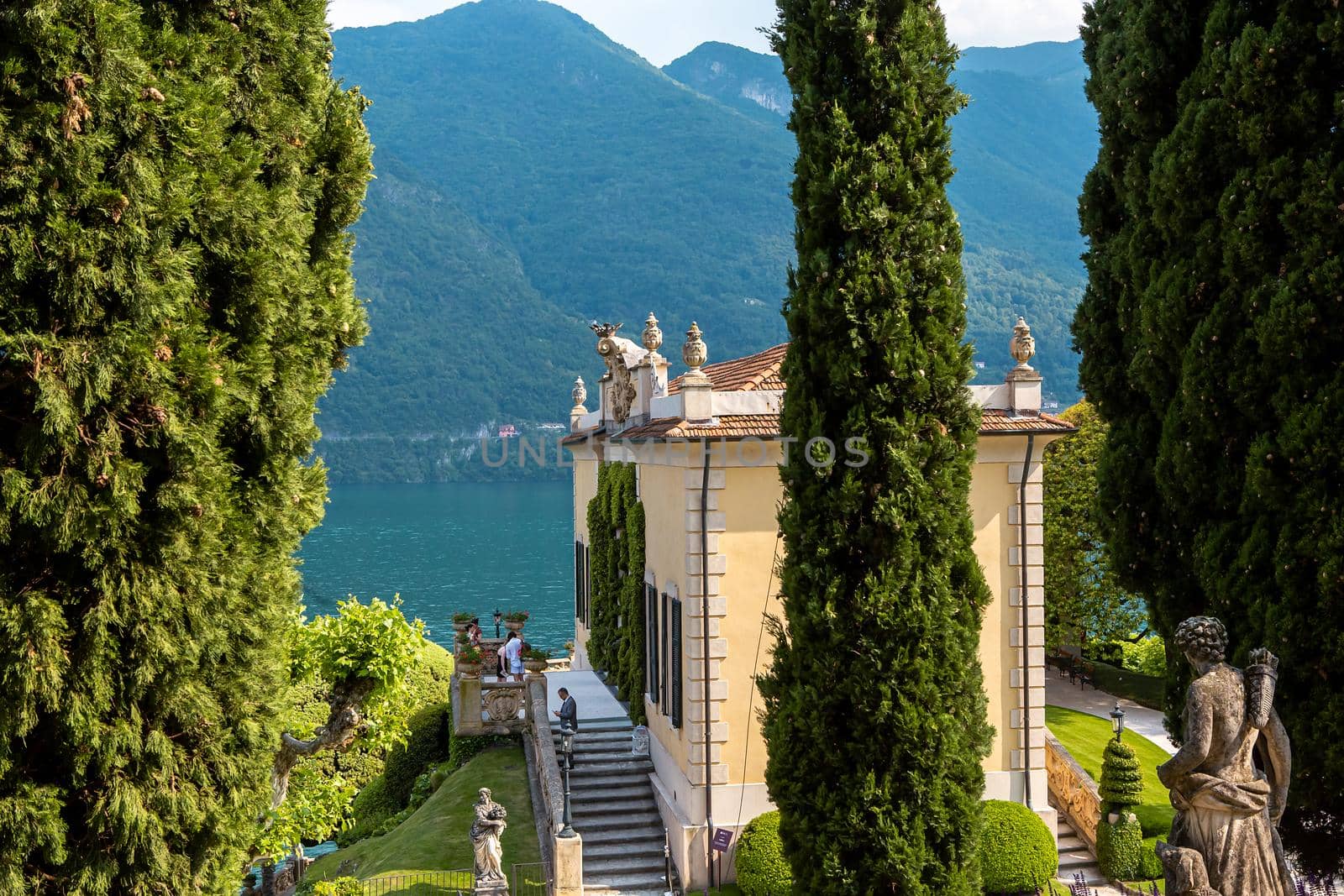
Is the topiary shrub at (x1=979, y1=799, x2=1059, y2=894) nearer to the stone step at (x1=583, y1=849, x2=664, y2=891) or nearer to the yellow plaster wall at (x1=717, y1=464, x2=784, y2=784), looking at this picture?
the yellow plaster wall at (x1=717, y1=464, x2=784, y2=784)

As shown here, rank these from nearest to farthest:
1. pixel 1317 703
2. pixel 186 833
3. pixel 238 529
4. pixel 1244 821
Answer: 1. pixel 1244 821
2. pixel 186 833
3. pixel 238 529
4. pixel 1317 703

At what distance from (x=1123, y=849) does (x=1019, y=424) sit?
267 inches

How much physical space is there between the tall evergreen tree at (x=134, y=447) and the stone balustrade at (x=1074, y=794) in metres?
14.5

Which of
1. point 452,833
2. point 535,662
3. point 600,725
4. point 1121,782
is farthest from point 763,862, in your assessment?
point 535,662

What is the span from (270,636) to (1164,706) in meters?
8.95

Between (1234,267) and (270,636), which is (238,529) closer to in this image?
(270,636)

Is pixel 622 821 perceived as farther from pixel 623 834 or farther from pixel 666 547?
pixel 666 547

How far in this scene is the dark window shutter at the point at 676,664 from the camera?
1744cm

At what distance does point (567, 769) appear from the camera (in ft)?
56.1

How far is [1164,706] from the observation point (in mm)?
11742

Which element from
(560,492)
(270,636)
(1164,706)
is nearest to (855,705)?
(1164,706)

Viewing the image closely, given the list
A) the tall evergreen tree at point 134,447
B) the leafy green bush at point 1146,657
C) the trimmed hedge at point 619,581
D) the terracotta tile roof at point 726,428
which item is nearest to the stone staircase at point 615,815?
the trimmed hedge at point 619,581

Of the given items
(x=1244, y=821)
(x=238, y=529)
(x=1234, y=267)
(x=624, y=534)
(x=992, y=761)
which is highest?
(x=1234, y=267)

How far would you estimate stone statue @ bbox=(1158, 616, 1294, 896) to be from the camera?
286 inches
